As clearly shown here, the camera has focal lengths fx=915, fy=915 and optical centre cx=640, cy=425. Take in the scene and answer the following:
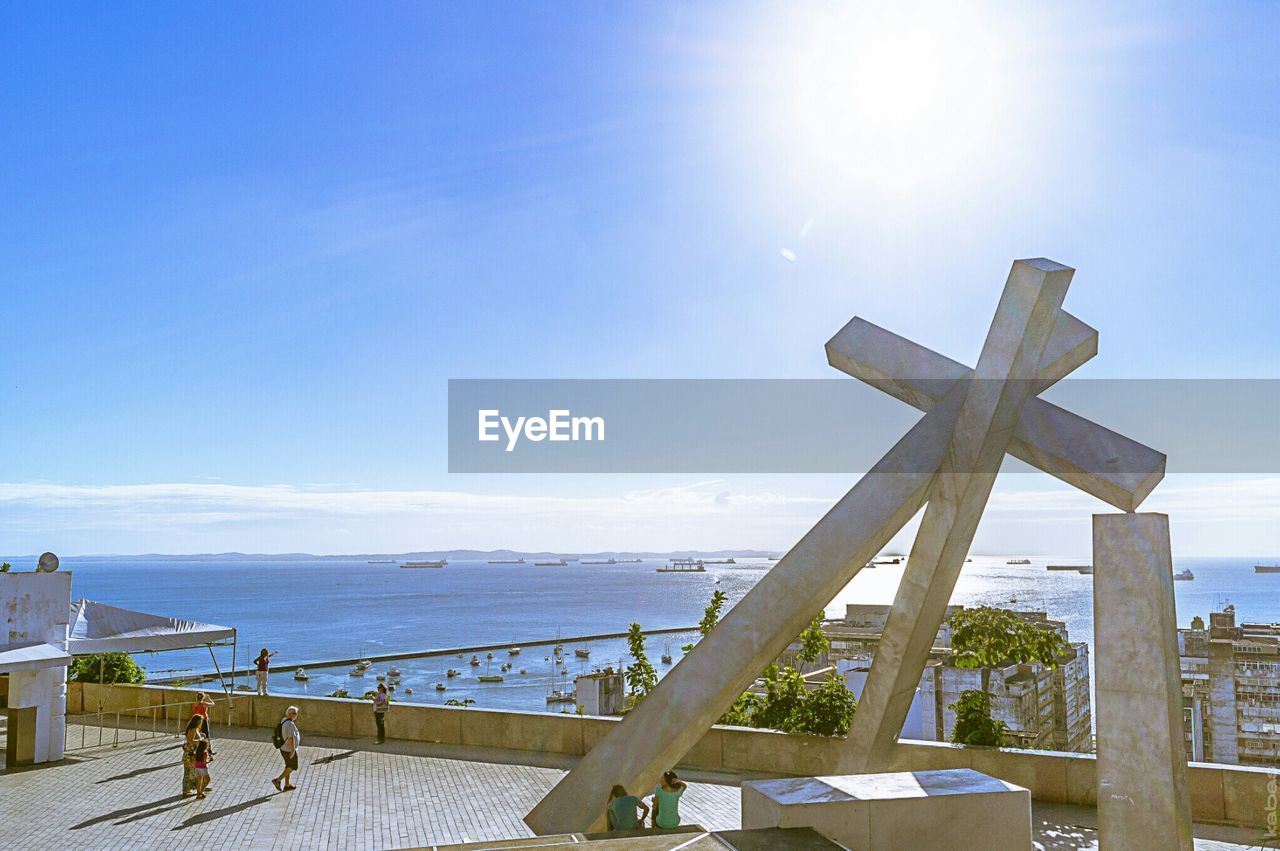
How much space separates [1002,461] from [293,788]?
34.8ft

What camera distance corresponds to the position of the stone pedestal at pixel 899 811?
20.5ft

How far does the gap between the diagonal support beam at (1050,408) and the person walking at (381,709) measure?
32.5 ft

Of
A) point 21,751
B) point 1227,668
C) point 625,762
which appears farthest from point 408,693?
point 625,762

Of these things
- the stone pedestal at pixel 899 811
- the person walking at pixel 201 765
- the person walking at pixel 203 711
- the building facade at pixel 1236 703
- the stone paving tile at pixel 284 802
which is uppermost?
the stone pedestal at pixel 899 811

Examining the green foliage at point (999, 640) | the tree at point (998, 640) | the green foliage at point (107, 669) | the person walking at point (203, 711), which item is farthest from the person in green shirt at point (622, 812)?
the green foliage at point (107, 669)

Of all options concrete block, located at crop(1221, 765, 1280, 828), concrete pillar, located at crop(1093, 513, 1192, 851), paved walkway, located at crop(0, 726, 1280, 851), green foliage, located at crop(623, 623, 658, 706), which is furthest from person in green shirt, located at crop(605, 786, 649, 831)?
green foliage, located at crop(623, 623, 658, 706)

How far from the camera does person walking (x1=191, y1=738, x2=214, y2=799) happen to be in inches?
497

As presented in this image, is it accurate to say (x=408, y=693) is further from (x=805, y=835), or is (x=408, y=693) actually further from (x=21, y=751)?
(x=805, y=835)

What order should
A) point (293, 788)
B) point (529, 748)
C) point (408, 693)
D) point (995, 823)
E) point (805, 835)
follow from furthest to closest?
point (408, 693)
point (529, 748)
point (293, 788)
point (995, 823)
point (805, 835)

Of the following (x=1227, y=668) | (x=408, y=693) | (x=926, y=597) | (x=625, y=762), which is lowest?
(x=408, y=693)

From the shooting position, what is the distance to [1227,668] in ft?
118

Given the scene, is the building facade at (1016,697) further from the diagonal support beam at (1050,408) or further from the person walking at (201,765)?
the person walking at (201,765)

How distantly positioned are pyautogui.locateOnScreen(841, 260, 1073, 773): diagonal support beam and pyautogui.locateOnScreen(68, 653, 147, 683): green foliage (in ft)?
60.5

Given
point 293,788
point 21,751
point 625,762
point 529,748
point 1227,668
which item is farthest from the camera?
point 1227,668
